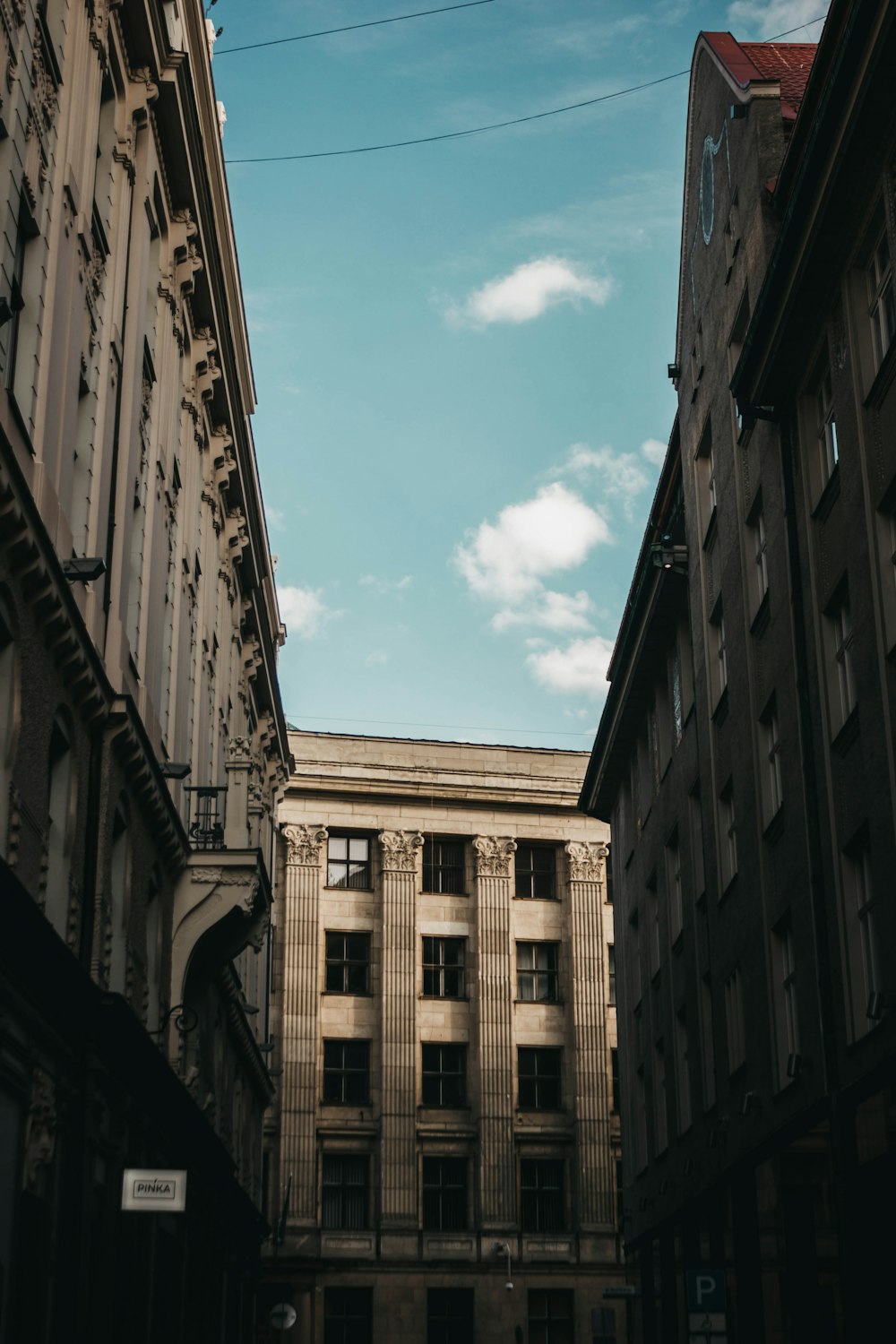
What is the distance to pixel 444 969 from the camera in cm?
5991

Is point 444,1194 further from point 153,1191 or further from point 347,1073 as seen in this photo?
point 153,1191

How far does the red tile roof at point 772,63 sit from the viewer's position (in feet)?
95.7

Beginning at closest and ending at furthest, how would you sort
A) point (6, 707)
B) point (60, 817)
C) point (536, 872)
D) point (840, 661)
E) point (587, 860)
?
point (6, 707)
point (60, 817)
point (840, 661)
point (587, 860)
point (536, 872)

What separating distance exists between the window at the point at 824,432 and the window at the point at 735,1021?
948 cm

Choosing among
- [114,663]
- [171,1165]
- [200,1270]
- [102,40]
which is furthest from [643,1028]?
[102,40]

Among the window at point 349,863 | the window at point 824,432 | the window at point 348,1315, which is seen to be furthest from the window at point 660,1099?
the window at point 349,863

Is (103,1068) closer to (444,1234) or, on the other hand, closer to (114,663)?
(114,663)

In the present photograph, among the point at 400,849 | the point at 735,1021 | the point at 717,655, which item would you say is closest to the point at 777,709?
the point at 717,655

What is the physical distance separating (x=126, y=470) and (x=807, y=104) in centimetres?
1055

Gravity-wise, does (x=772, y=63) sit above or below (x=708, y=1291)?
above

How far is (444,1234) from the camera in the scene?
56.3 m

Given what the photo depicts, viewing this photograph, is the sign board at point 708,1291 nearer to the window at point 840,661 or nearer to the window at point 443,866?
the window at point 840,661

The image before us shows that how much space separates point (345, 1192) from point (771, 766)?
34.1m

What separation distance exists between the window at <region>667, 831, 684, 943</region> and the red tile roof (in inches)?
613
